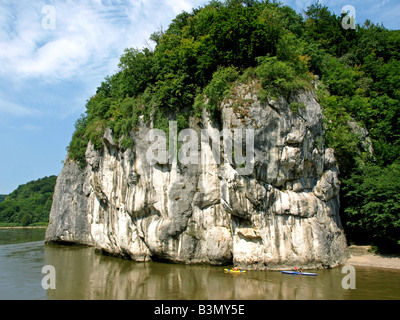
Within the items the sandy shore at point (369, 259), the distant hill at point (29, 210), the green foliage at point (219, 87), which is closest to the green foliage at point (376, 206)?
the sandy shore at point (369, 259)

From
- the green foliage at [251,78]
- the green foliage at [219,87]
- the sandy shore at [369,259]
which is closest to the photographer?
the sandy shore at [369,259]

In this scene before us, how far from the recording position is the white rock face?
16875 mm

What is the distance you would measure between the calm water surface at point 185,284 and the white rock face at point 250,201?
1.09 metres

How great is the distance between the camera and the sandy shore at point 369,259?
1742 cm

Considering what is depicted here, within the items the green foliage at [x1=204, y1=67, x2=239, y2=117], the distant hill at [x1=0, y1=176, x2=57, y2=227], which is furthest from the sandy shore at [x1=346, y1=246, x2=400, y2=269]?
the distant hill at [x1=0, y1=176, x2=57, y2=227]

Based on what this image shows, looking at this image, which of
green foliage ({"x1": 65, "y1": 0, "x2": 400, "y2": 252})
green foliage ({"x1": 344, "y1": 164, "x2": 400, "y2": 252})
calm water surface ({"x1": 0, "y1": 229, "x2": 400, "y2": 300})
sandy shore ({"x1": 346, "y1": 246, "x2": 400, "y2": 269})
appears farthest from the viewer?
green foliage ({"x1": 65, "y1": 0, "x2": 400, "y2": 252})

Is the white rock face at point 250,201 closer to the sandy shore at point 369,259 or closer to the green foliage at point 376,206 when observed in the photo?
the sandy shore at point 369,259

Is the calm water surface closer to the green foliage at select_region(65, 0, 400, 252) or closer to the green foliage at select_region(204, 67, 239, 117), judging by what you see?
the green foliage at select_region(65, 0, 400, 252)

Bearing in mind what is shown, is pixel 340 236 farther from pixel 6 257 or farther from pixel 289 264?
pixel 6 257

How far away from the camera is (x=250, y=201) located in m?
17.0

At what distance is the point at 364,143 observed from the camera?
22.3 m

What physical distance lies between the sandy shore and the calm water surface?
0.73 m

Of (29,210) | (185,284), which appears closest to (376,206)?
(185,284)
